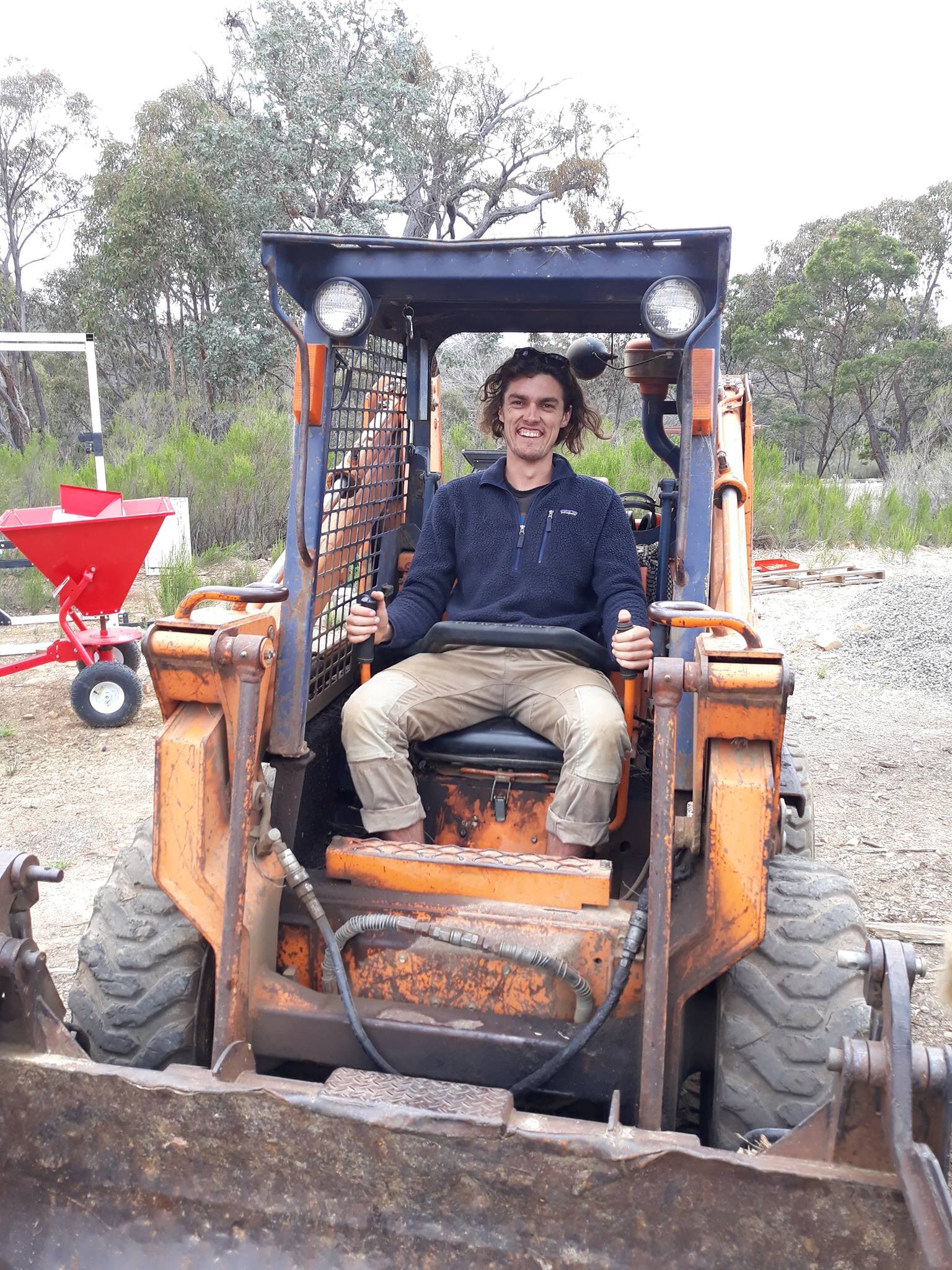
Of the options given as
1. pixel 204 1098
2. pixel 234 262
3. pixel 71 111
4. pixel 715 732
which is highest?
pixel 71 111

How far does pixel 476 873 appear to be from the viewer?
8.97 ft

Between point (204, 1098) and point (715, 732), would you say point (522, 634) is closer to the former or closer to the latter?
point (715, 732)

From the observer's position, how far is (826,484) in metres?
13.8

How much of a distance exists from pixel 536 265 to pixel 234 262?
57.9ft

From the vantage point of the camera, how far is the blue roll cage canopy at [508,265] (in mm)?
2656

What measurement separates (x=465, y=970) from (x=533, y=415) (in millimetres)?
1769

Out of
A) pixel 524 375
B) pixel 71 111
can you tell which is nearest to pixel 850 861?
pixel 524 375

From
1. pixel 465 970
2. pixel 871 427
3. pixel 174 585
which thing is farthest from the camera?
pixel 871 427

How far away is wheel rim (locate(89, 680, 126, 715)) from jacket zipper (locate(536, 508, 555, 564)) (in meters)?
4.22

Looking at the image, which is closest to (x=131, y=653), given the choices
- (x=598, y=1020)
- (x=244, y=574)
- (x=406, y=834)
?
(x=244, y=574)

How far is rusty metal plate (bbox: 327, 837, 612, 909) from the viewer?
269cm

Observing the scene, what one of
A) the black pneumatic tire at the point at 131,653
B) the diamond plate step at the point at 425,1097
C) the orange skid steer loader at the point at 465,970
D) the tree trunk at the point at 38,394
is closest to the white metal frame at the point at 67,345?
the black pneumatic tire at the point at 131,653

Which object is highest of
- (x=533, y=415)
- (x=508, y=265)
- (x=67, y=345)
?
(x=67, y=345)

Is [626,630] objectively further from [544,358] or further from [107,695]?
[107,695]
